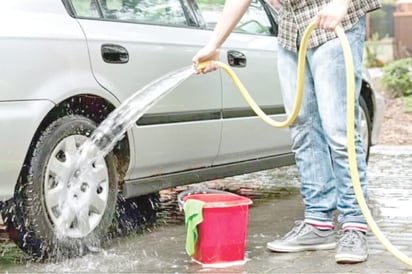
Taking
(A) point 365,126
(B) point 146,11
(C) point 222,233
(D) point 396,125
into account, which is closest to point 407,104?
(D) point 396,125

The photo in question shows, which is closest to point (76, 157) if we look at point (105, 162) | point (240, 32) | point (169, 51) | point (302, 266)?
point (105, 162)

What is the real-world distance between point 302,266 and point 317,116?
0.87 m

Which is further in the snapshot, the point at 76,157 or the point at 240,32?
the point at 240,32

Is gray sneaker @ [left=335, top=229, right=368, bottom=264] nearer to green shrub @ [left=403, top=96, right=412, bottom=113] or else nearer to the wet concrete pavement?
the wet concrete pavement

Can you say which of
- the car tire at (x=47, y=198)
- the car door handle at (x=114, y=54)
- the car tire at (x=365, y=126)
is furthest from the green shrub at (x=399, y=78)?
the car tire at (x=47, y=198)

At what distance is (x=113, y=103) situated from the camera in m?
5.14

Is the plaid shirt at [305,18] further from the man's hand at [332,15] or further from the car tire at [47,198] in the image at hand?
the car tire at [47,198]

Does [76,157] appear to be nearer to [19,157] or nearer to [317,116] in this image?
[19,157]

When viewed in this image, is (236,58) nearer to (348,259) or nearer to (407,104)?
(348,259)

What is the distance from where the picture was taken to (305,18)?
16.1 ft

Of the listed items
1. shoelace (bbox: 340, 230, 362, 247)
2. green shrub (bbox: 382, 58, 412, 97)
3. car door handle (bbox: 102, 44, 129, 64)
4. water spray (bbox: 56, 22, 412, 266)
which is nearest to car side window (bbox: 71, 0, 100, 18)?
car door handle (bbox: 102, 44, 129, 64)

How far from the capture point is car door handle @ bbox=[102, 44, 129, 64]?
16.7 feet

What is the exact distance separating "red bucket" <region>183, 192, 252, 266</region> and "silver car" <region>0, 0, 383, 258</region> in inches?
27.2

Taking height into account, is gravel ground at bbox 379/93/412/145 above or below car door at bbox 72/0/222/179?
below
